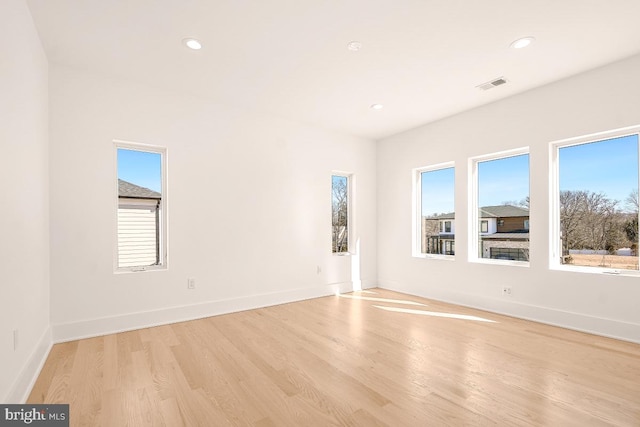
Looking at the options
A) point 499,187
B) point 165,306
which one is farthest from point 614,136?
point 165,306

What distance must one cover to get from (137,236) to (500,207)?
15.5 feet

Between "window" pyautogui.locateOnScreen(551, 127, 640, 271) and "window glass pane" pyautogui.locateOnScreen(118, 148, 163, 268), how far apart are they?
15.8 feet

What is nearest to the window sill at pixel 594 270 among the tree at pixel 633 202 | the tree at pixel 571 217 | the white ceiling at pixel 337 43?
the tree at pixel 571 217

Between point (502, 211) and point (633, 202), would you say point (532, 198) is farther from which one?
point (633, 202)

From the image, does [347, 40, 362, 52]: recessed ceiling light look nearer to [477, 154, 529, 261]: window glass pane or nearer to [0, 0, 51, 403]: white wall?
[0, 0, 51, 403]: white wall

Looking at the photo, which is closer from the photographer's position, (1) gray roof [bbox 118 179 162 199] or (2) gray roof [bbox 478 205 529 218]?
(1) gray roof [bbox 118 179 162 199]

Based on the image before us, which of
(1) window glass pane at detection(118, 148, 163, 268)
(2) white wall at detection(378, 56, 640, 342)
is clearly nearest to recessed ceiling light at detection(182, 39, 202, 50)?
(1) window glass pane at detection(118, 148, 163, 268)

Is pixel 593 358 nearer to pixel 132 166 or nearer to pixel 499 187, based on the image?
pixel 499 187

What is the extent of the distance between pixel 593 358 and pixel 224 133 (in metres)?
4.62

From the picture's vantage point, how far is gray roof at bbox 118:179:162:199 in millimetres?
3609

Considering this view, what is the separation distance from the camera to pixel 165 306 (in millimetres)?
3697

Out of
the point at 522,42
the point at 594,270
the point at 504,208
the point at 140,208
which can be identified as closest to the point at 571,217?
the point at 594,270

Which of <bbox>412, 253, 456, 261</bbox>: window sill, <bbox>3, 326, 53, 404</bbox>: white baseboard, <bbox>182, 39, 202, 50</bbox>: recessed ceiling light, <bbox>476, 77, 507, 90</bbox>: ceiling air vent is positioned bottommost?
<bbox>3, 326, 53, 404</bbox>: white baseboard

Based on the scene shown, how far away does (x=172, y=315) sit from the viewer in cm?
372
